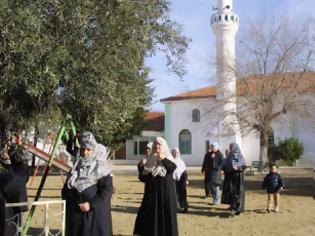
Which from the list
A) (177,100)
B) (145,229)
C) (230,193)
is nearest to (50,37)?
(145,229)

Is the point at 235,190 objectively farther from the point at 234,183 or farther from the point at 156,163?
the point at 156,163

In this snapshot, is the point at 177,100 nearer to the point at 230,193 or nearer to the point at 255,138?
the point at 255,138

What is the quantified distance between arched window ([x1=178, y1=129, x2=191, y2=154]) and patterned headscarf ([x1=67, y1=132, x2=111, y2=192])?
137ft

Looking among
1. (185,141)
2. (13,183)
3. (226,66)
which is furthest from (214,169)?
(185,141)

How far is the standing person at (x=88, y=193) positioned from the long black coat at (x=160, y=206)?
216 cm

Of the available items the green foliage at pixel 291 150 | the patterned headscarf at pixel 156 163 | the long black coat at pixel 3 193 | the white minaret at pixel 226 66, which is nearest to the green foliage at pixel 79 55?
the patterned headscarf at pixel 156 163

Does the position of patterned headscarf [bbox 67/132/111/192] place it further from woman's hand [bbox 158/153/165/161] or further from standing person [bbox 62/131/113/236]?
woman's hand [bbox 158/153/165/161]

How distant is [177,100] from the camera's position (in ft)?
162

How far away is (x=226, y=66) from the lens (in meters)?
34.1

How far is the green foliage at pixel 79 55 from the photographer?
6641mm

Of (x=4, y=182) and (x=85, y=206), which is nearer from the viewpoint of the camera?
(x=4, y=182)

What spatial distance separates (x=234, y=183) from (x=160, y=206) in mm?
4927

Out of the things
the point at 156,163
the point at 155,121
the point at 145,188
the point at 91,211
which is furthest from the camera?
the point at 155,121

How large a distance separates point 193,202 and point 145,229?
7160 mm
